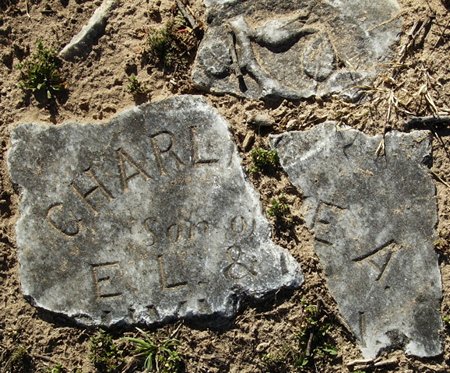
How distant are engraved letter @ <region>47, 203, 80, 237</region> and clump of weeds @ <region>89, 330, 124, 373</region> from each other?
66 centimetres

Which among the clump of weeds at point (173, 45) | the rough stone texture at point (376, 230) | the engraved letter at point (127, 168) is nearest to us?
the rough stone texture at point (376, 230)

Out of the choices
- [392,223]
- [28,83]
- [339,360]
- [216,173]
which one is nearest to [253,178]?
[216,173]

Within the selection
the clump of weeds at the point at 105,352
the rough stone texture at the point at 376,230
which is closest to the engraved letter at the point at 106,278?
the clump of weeds at the point at 105,352

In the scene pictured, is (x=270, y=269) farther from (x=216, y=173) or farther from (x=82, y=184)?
(x=82, y=184)

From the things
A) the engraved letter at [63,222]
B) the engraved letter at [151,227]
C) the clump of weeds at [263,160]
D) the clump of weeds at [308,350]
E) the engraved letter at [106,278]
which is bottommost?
the clump of weeds at [308,350]

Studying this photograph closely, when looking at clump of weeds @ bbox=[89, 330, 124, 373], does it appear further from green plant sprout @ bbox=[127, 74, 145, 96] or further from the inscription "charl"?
green plant sprout @ bbox=[127, 74, 145, 96]

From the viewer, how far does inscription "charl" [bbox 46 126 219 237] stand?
457cm

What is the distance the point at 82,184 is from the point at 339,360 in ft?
6.42

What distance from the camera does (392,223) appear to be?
14.8 ft

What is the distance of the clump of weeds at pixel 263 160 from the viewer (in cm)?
457

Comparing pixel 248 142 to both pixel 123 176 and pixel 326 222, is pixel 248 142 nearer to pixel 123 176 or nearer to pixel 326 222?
pixel 326 222

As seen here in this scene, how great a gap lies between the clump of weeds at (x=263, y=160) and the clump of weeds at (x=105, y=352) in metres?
1.40

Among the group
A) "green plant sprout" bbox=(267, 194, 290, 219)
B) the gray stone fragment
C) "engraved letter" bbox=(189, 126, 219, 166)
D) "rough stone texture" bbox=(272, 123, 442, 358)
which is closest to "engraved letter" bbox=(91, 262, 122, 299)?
"engraved letter" bbox=(189, 126, 219, 166)

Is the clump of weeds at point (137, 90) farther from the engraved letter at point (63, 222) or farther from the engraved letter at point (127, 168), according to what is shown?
the engraved letter at point (63, 222)
